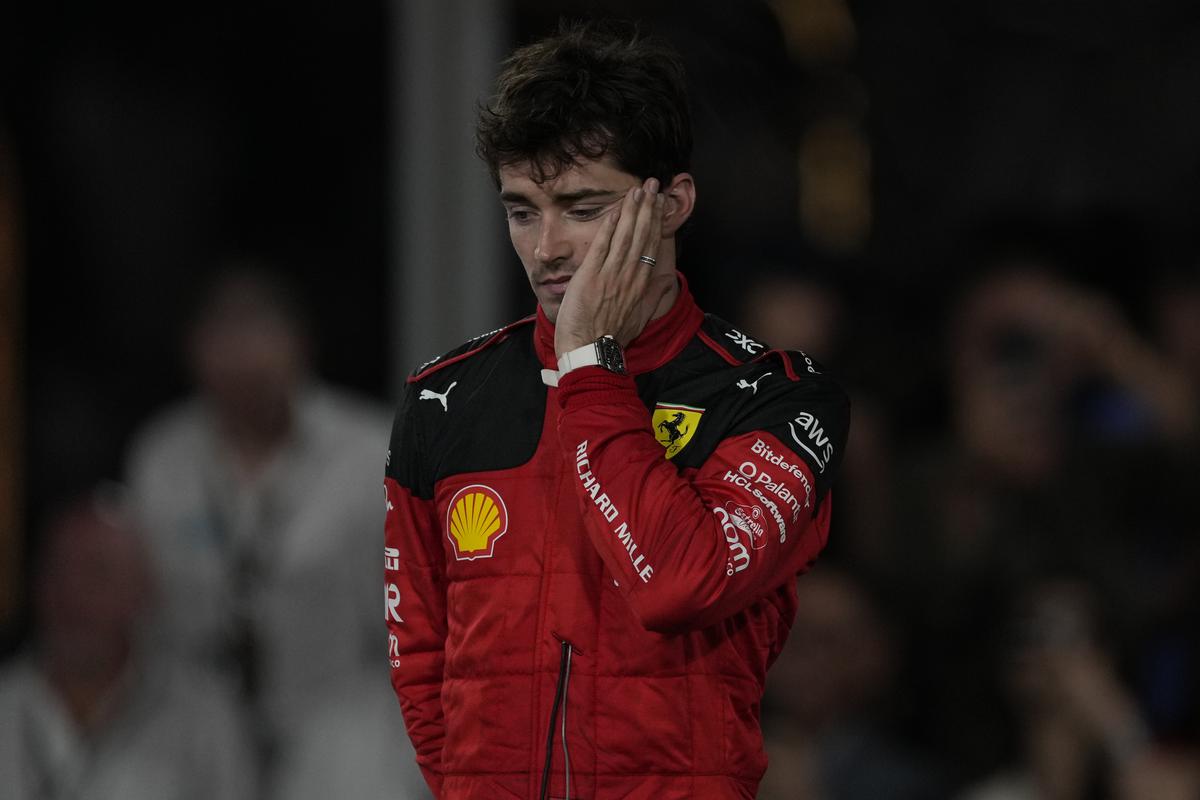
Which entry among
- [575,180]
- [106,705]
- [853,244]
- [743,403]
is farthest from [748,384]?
[853,244]

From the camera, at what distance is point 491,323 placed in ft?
18.0

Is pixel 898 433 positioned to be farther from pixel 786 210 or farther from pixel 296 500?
pixel 296 500

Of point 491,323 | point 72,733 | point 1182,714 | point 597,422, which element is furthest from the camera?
point 491,323

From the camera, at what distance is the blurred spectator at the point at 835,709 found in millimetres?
4395

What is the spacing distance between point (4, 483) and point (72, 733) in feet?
2.73

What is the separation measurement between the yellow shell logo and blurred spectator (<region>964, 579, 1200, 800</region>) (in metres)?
2.55

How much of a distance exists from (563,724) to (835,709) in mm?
2767

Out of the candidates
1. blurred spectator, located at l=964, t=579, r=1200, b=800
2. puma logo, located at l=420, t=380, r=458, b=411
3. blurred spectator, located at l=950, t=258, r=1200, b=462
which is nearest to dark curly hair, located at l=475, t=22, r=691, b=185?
puma logo, located at l=420, t=380, r=458, b=411

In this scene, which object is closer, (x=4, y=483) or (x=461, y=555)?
(x=461, y=555)

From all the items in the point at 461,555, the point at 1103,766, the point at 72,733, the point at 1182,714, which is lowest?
the point at 72,733

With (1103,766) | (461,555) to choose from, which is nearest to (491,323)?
(1103,766)

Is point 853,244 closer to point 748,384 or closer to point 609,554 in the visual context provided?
point 748,384

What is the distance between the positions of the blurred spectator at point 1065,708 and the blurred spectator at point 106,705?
1909mm

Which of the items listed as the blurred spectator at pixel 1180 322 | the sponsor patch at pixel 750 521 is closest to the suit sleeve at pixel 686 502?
the sponsor patch at pixel 750 521
